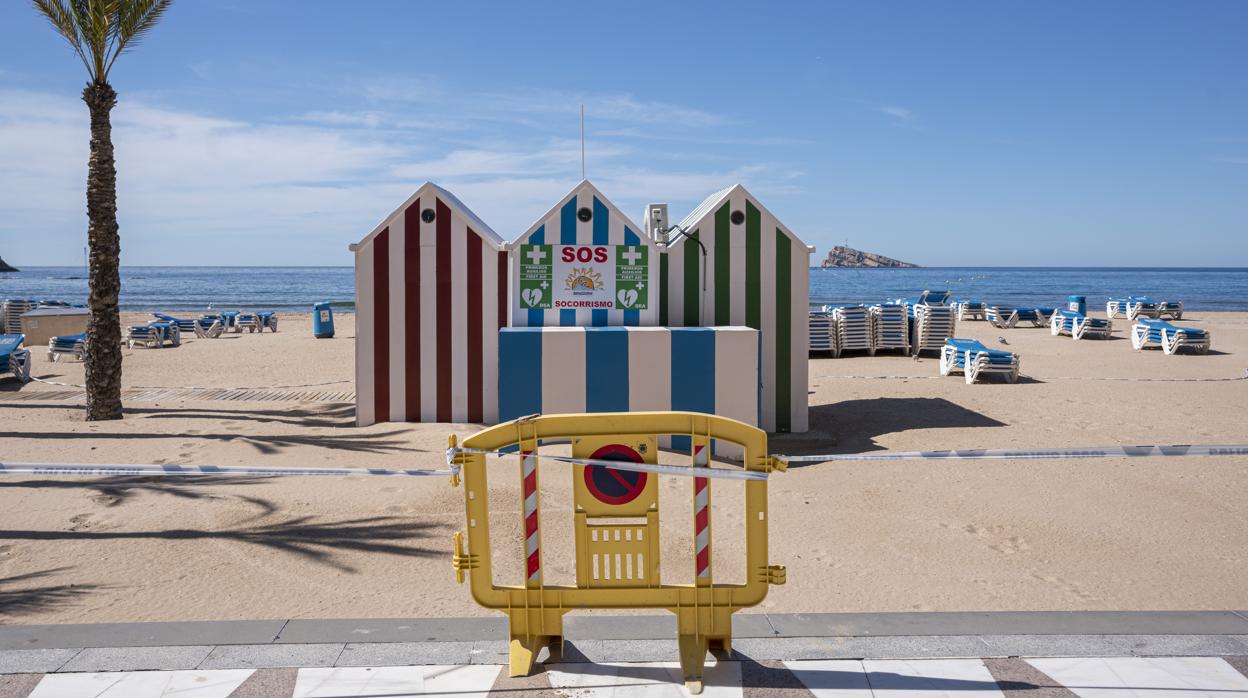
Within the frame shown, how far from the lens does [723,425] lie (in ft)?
14.3

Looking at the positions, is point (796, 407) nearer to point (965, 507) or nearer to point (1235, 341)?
point (965, 507)

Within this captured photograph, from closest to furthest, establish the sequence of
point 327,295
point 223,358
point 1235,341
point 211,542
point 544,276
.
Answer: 1. point 211,542
2. point 544,276
3. point 223,358
4. point 1235,341
5. point 327,295

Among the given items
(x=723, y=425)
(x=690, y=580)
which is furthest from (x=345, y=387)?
(x=723, y=425)

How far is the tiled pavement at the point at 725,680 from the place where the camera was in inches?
161

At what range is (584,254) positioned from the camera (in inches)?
432

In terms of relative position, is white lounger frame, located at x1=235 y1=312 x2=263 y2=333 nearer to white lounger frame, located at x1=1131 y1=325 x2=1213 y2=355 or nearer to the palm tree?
the palm tree

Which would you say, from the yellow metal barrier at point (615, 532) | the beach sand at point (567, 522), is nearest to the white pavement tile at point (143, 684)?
the beach sand at point (567, 522)

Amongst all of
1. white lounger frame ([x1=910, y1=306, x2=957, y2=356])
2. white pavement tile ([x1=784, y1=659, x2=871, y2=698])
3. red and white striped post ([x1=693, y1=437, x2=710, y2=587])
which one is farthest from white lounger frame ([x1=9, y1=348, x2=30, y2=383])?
white lounger frame ([x1=910, y1=306, x2=957, y2=356])

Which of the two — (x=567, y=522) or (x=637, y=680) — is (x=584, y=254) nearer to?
(x=567, y=522)

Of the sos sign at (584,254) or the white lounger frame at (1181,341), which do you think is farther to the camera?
the white lounger frame at (1181,341)

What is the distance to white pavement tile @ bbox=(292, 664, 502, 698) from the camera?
4.10m

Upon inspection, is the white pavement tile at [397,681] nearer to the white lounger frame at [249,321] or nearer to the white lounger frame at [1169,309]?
the white lounger frame at [249,321]

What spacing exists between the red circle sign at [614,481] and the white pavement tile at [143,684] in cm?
183

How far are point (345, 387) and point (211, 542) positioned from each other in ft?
31.6
